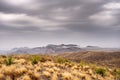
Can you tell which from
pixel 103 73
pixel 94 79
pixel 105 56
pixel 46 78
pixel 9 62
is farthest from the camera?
pixel 105 56

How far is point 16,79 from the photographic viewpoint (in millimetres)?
18750

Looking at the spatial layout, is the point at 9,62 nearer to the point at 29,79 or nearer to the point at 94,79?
the point at 29,79

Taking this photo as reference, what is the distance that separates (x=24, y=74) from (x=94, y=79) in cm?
1123

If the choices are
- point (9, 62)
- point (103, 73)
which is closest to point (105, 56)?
point (103, 73)

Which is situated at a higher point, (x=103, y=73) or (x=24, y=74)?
(x=24, y=74)

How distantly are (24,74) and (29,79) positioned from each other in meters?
1.60

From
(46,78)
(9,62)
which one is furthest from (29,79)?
(9,62)

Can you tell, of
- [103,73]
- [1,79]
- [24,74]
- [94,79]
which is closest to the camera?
[1,79]

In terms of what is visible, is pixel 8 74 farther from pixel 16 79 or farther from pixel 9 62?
pixel 9 62

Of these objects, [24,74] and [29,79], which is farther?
[24,74]

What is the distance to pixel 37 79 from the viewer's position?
20.3m

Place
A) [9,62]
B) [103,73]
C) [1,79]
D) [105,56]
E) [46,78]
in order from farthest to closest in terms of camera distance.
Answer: [105,56] → [103,73] → [9,62] → [46,78] → [1,79]

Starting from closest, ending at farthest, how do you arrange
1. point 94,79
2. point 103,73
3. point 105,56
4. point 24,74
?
point 24,74 < point 94,79 < point 103,73 < point 105,56

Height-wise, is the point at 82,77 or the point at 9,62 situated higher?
the point at 9,62
